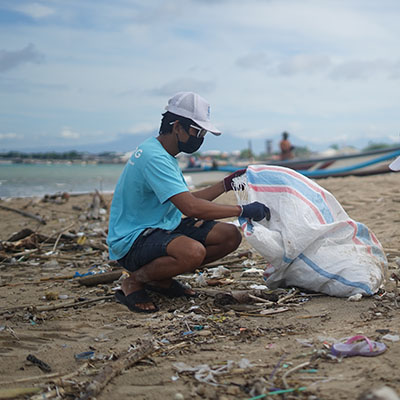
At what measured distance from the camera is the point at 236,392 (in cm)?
193


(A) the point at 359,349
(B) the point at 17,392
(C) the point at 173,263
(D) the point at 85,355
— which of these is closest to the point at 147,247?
(C) the point at 173,263

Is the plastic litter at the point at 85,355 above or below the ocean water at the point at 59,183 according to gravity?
below

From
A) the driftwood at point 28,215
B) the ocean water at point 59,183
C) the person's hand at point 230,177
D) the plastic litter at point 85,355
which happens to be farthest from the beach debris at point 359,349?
the ocean water at point 59,183

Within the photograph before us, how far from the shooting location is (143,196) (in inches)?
137

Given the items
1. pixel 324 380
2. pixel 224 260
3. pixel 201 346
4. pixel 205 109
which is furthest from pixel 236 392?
pixel 224 260

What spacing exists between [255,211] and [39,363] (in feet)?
5.46

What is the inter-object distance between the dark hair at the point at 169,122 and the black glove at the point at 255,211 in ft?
2.24

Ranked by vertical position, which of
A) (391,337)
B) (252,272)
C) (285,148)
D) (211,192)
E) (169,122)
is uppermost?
(169,122)

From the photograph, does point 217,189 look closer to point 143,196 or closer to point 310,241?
point 143,196

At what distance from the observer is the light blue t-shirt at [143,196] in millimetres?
3322

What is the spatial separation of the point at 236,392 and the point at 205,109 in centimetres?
208

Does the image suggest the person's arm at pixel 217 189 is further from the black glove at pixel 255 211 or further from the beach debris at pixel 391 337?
the beach debris at pixel 391 337

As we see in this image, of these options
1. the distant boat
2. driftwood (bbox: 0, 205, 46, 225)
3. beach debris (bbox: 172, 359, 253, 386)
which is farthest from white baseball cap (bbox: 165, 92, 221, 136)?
the distant boat

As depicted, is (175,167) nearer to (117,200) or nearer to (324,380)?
(117,200)
